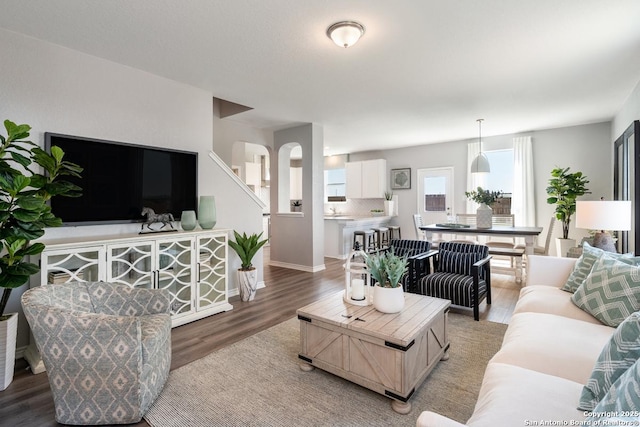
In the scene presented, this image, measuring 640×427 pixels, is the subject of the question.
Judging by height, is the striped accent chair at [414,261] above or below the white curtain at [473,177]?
below

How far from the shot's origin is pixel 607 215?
281 cm

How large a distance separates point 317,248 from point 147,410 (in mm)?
3947

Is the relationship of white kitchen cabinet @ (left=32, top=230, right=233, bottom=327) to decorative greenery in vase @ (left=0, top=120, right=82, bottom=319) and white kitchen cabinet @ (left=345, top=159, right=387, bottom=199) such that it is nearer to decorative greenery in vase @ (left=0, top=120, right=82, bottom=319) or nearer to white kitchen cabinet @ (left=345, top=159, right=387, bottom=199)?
decorative greenery in vase @ (left=0, top=120, right=82, bottom=319)

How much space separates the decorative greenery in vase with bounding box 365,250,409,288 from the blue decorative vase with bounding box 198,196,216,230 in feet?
6.82

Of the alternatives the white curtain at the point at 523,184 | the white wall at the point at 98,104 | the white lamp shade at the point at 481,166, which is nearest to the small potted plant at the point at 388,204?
the white curtain at the point at 523,184

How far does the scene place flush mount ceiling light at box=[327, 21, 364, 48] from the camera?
2369 mm

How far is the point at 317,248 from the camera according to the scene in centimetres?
563

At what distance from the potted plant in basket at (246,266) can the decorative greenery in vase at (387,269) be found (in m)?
2.01

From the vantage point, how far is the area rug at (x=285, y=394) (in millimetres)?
1795

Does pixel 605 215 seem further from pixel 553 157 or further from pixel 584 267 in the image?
pixel 553 157

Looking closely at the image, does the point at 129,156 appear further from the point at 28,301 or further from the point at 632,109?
the point at 632,109

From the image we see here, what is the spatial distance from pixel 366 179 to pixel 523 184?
3.48m

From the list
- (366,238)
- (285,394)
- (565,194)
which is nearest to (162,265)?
(285,394)

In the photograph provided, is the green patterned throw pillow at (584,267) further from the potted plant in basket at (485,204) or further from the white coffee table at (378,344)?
the potted plant in basket at (485,204)
